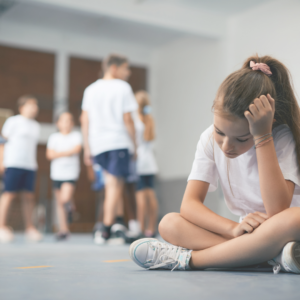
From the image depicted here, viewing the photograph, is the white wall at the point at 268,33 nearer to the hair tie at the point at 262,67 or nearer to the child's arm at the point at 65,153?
the child's arm at the point at 65,153

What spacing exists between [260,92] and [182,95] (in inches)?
235

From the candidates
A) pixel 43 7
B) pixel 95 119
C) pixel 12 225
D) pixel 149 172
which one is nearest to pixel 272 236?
pixel 95 119

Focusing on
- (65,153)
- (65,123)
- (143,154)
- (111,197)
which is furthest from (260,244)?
(65,123)

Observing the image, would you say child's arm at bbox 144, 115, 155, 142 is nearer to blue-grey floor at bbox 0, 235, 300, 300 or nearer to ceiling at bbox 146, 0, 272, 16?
blue-grey floor at bbox 0, 235, 300, 300

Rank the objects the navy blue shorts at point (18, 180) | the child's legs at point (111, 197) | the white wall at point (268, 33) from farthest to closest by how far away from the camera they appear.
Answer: the white wall at point (268, 33) → the navy blue shorts at point (18, 180) → the child's legs at point (111, 197)

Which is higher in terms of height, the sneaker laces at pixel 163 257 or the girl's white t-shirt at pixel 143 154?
the girl's white t-shirt at pixel 143 154

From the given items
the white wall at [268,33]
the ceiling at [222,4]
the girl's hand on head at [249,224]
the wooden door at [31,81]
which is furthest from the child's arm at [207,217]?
the wooden door at [31,81]

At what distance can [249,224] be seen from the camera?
3.59 ft

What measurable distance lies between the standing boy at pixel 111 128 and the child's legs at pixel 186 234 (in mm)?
1510

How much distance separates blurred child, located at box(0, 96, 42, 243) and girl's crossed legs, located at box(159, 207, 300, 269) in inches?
91.7

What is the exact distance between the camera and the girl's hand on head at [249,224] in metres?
1.08

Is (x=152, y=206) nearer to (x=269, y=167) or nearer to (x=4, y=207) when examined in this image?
(x=4, y=207)

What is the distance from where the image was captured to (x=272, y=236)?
1060 mm

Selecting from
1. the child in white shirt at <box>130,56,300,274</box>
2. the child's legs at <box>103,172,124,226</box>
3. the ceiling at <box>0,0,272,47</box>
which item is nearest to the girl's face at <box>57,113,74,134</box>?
the child's legs at <box>103,172,124,226</box>
